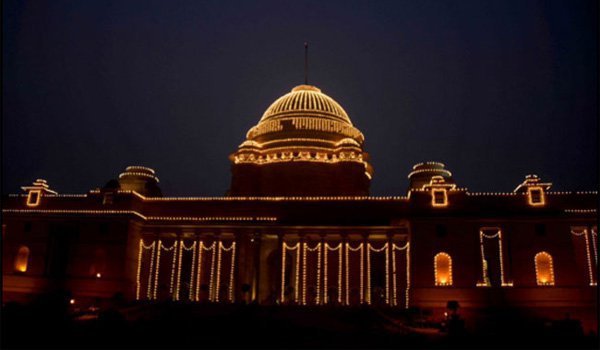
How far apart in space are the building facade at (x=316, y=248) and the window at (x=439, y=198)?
64 mm

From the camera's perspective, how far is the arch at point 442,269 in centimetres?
3438

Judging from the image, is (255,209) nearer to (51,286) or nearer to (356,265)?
(356,265)

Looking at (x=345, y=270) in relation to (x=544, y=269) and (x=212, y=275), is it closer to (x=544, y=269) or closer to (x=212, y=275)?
(x=212, y=275)

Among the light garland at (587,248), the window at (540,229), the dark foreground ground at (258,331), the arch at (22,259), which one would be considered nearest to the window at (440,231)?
the window at (540,229)

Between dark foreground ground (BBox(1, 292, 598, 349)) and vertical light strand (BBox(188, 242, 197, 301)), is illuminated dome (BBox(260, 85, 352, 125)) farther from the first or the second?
dark foreground ground (BBox(1, 292, 598, 349))

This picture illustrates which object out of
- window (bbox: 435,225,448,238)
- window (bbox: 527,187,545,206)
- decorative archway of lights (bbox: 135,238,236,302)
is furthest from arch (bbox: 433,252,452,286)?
decorative archway of lights (bbox: 135,238,236,302)

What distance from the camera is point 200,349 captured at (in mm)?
21578

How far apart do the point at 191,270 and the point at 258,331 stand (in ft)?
54.3

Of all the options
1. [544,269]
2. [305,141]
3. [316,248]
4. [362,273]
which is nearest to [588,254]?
[544,269]

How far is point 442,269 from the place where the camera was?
34.8 metres

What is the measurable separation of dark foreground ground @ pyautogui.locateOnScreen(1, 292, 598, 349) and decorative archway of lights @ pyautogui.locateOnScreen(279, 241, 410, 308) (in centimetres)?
707

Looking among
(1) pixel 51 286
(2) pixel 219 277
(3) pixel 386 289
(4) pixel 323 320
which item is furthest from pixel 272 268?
(1) pixel 51 286

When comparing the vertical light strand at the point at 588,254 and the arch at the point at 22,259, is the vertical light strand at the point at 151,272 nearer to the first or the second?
the arch at the point at 22,259

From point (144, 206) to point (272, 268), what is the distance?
10.3m
